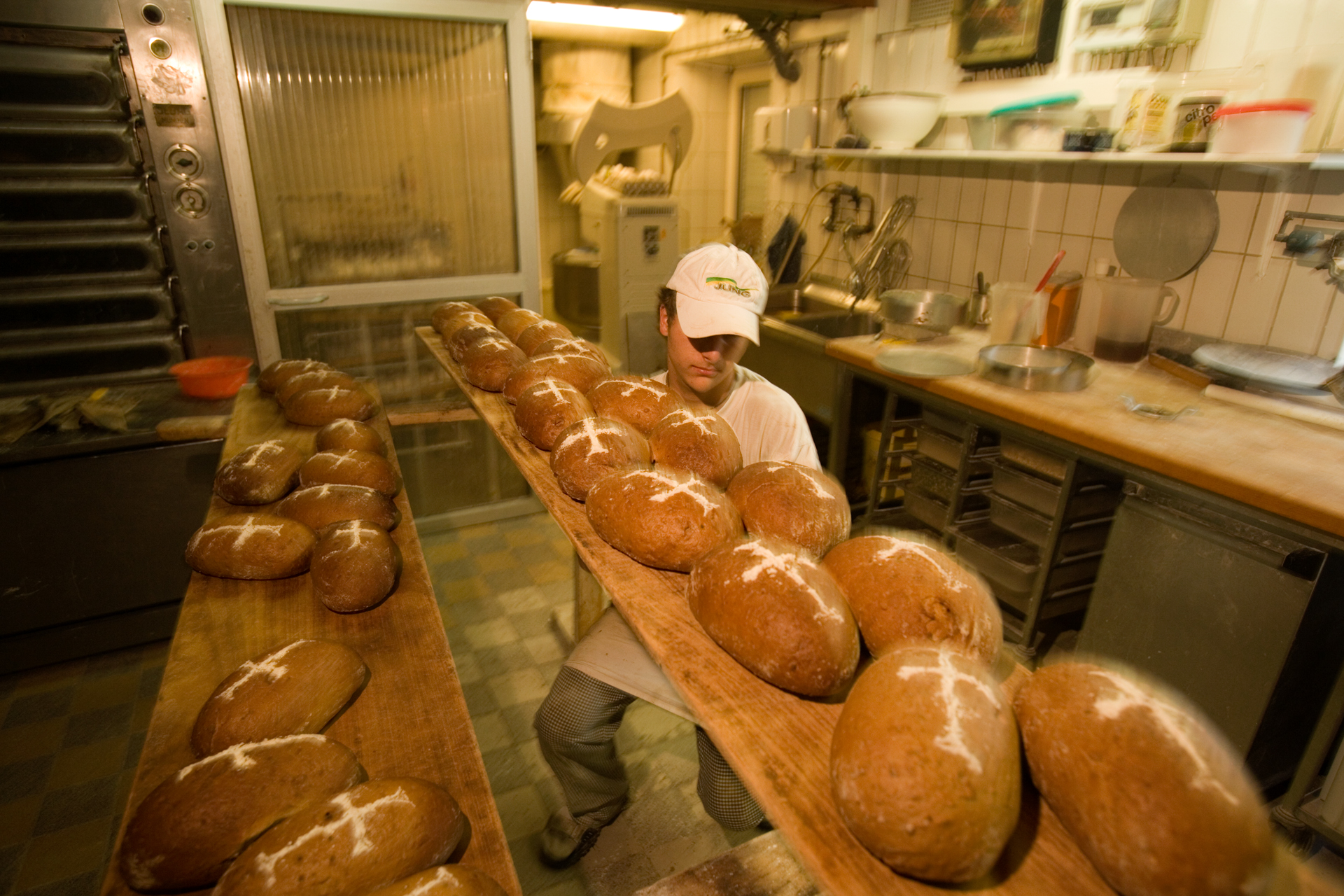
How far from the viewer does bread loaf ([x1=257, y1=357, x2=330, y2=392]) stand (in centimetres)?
212

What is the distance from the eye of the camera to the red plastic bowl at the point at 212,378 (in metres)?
2.50

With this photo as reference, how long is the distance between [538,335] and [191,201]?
1.67 metres

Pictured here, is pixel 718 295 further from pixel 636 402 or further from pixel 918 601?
pixel 918 601

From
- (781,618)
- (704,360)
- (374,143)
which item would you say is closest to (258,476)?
(704,360)

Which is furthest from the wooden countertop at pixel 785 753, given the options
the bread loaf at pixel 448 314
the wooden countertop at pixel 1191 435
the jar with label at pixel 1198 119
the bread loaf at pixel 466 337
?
the jar with label at pixel 1198 119

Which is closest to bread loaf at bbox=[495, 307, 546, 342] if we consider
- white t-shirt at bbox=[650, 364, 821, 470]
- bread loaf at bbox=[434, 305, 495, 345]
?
bread loaf at bbox=[434, 305, 495, 345]

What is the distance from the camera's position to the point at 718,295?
1.64m

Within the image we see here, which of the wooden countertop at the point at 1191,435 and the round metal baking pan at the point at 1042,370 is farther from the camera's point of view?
the round metal baking pan at the point at 1042,370

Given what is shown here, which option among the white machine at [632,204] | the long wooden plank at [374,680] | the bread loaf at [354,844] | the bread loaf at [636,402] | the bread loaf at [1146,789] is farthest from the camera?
the white machine at [632,204]

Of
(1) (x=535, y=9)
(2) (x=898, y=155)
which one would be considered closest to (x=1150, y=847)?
(2) (x=898, y=155)

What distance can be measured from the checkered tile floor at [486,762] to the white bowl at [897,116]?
2.58m

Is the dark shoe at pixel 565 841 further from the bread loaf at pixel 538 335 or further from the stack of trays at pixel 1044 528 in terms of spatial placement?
the stack of trays at pixel 1044 528

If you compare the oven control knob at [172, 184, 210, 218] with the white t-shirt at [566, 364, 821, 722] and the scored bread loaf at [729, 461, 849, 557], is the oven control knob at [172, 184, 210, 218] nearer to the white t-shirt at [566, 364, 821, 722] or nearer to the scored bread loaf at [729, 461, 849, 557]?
the white t-shirt at [566, 364, 821, 722]

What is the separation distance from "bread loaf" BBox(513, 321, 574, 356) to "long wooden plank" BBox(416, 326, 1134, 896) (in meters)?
0.97
